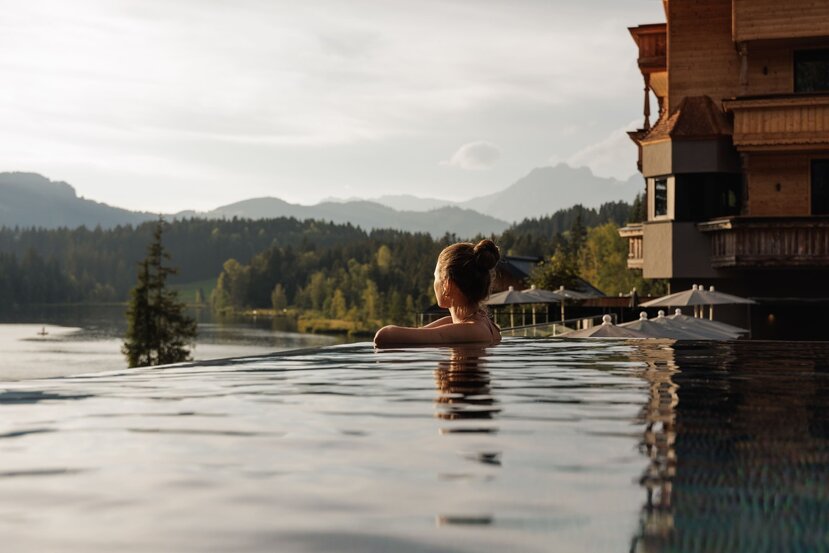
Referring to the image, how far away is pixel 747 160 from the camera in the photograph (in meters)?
37.0

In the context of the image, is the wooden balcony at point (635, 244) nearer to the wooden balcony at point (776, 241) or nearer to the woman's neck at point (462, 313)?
the wooden balcony at point (776, 241)

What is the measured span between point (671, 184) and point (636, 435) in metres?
35.2

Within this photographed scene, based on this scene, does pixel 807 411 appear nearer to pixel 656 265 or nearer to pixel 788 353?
pixel 788 353

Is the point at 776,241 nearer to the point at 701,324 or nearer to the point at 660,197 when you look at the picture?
the point at 660,197

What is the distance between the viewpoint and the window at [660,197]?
38.8 m

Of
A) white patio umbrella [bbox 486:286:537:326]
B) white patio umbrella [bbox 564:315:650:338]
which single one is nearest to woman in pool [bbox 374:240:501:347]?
white patio umbrella [bbox 564:315:650:338]

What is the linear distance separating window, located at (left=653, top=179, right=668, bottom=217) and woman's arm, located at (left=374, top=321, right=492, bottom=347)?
96.5 ft

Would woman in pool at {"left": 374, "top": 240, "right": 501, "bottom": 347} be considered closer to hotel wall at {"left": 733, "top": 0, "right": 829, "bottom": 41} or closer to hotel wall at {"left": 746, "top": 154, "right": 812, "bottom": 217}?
hotel wall at {"left": 733, "top": 0, "right": 829, "bottom": 41}

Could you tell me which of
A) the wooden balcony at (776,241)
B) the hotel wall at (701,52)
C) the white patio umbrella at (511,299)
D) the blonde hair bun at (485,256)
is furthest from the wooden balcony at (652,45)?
the blonde hair bun at (485,256)

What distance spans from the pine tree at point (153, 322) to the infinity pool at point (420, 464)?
93.6 metres

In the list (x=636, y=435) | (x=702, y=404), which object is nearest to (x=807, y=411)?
(x=702, y=404)

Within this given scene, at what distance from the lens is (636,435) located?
438cm

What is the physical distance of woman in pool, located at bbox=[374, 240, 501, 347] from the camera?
9.73 m

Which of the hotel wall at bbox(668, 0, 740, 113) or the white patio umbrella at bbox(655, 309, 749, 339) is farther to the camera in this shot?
the hotel wall at bbox(668, 0, 740, 113)
